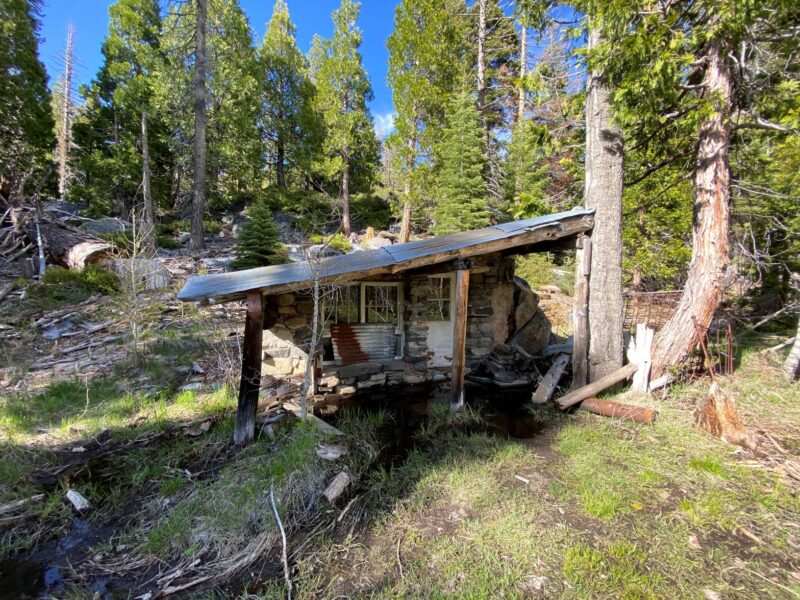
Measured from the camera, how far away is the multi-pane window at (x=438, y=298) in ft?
24.4

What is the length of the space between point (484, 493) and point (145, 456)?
13.0 ft

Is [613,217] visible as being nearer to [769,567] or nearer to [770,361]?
[770,361]

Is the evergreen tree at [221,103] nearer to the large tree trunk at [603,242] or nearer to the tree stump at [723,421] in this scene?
the large tree trunk at [603,242]

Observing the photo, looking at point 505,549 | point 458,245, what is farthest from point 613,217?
point 505,549

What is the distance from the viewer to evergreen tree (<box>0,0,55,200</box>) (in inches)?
499

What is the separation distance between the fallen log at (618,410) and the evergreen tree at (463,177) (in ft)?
27.4

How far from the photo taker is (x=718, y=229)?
186 inches

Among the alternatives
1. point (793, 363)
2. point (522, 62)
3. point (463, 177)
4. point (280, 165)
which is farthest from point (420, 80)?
point (793, 363)

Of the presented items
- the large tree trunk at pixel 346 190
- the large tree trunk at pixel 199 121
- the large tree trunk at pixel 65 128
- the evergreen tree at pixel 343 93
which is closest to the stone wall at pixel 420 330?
the large tree trunk at pixel 199 121

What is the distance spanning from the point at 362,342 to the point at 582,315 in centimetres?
419

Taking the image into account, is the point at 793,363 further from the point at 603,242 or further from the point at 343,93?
the point at 343,93

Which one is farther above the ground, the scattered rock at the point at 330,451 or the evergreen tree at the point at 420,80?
the evergreen tree at the point at 420,80

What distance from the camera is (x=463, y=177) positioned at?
41.1 feet

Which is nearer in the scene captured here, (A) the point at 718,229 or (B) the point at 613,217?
(A) the point at 718,229
